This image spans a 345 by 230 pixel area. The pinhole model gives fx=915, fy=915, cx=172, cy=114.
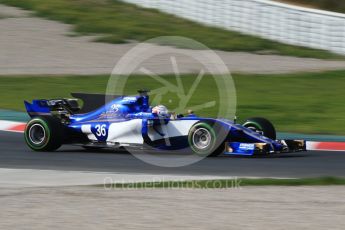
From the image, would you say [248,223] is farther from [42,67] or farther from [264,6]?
[264,6]

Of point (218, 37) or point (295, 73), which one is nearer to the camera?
point (295, 73)

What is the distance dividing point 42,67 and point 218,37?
5694 millimetres

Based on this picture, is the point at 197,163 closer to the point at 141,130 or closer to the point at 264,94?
the point at 141,130

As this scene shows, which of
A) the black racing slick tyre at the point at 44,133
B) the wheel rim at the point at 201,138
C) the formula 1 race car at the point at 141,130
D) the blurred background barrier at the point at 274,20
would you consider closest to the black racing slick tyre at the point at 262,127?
the formula 1 race car at the point at 141,130

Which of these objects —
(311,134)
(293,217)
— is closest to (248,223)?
(293,217)

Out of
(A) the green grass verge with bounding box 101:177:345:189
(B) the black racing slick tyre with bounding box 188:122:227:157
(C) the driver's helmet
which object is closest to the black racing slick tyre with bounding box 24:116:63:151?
(C) the driver's helmet

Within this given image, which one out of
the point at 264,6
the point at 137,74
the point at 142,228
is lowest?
the point at 142,228

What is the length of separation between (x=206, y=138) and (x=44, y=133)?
237cm

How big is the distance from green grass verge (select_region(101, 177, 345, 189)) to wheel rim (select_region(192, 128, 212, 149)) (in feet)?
6.88

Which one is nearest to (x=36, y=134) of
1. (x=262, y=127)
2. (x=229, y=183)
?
(x=262, y=127)

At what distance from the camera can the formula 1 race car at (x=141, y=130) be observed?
1222cm

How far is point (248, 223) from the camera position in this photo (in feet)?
25.1

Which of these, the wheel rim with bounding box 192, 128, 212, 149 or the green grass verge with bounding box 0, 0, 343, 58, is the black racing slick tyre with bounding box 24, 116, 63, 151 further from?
the green grass verge with bounding box 0, 0, 343, 58

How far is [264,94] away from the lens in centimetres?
1980
